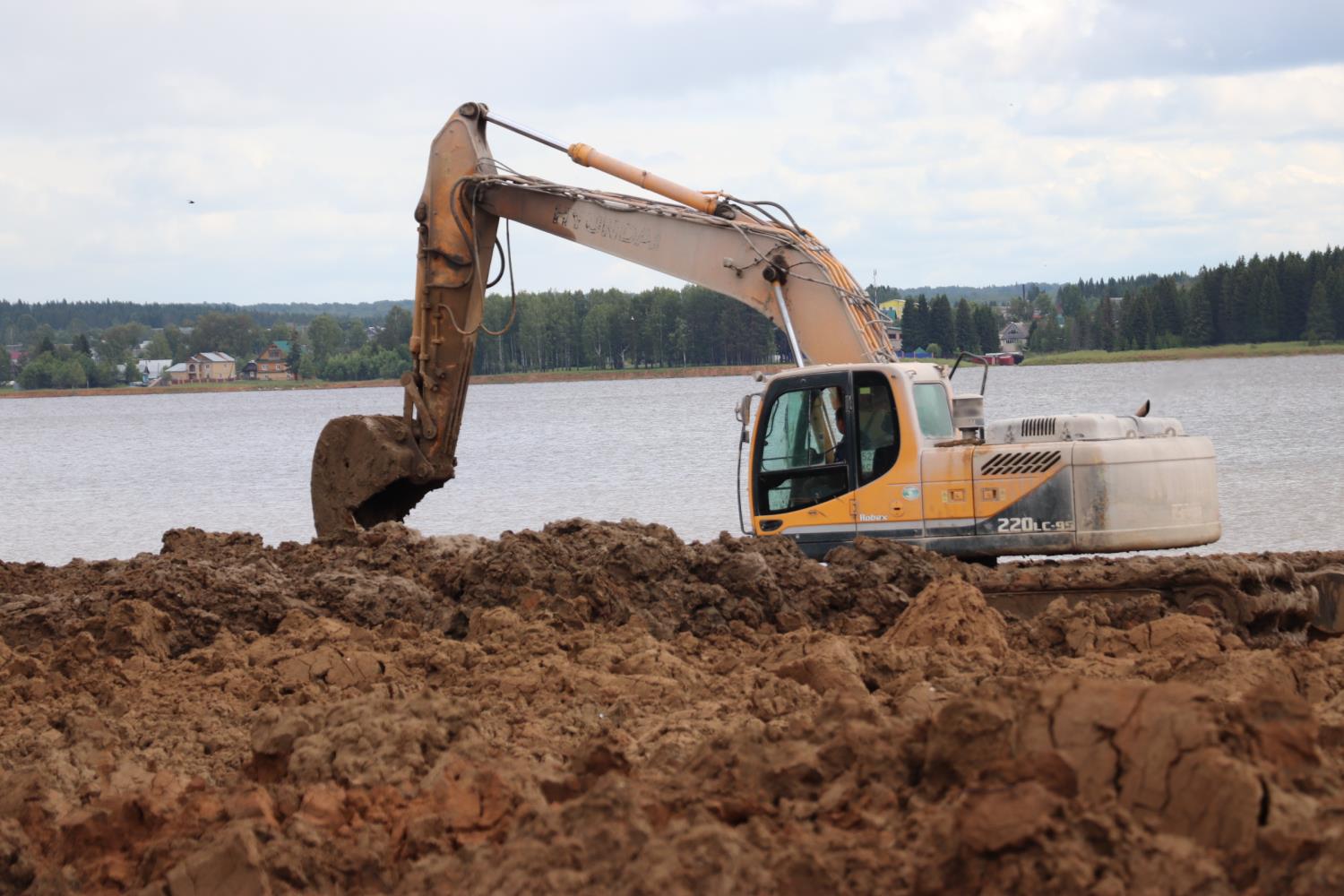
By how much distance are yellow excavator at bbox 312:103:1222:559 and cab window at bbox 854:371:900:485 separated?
0.01 metres

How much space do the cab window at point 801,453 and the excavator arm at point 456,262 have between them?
64.9 inches

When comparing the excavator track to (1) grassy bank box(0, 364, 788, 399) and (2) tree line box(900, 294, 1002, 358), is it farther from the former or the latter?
(1) grassy bank box(0, 364, 788, 399)

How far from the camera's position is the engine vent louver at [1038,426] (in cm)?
1038

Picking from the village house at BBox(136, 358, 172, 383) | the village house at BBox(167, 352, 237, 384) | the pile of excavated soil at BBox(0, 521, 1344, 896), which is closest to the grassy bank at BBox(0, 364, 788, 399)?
the village house at BBox(167, 352, 237, 384)

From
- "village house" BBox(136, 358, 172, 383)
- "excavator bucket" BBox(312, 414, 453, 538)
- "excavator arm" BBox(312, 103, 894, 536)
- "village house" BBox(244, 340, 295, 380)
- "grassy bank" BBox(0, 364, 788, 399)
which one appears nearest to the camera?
"excavator arm" BBox(312, 103, 894, 536)

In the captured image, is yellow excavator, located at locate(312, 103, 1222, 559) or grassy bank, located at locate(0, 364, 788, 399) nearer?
yellow excavator, located at locate(312, 103, 1222, 559)

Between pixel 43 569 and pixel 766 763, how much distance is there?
34.2ft

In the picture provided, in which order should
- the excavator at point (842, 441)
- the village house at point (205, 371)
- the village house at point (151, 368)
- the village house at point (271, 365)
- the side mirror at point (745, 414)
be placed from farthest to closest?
the village house at point (151, 368)
the village house at point (205, 371)
the village house at point (271, 365)
the side mirror at point (745, 414)
the excavator at point (842, 441)

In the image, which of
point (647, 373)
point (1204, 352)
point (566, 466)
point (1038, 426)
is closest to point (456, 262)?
point (1038, 426)

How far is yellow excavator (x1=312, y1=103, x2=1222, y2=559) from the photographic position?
9703mm

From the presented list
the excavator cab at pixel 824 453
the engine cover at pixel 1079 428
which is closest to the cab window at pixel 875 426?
the excavator cab at pixel 824 453

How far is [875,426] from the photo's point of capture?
1009 cm

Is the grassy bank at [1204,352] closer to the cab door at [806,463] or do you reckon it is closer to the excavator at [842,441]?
the excavator at [842,441]

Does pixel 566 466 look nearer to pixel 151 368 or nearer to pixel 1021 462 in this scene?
pixel 1021 462
